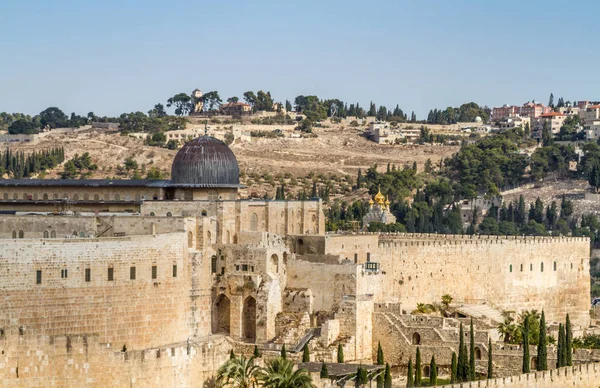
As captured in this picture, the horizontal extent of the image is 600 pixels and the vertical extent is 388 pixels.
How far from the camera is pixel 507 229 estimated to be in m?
112

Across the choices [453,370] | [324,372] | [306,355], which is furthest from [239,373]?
[453,370]

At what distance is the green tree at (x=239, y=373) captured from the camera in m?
54.9

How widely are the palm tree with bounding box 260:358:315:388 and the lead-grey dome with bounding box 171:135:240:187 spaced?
15.7 m

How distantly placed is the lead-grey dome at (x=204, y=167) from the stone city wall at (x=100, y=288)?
7275mm

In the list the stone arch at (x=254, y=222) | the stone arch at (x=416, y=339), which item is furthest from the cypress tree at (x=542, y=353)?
the stone arch at (x=254, y=222)

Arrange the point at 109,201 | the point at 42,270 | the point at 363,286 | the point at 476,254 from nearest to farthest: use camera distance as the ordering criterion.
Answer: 1. the point at 42,270
2. the point at 363,286
3. the point at 109,201
4. the point at 476,254

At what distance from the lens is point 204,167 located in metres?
68.6

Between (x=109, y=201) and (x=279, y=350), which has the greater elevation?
(x=109, y=201)

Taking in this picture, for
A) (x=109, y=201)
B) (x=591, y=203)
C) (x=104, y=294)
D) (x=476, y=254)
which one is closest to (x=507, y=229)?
(x=591, y=203)

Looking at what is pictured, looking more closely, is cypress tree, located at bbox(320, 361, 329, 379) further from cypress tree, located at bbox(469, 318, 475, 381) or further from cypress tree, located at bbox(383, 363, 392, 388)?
cypress tree, located at bbox(469, 318, 475, 381)

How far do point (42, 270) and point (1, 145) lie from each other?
100 meters

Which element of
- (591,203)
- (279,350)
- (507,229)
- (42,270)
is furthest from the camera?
(591,203)

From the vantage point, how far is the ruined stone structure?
5516cm

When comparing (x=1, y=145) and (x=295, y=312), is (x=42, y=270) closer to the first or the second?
(x=295, y=312)
